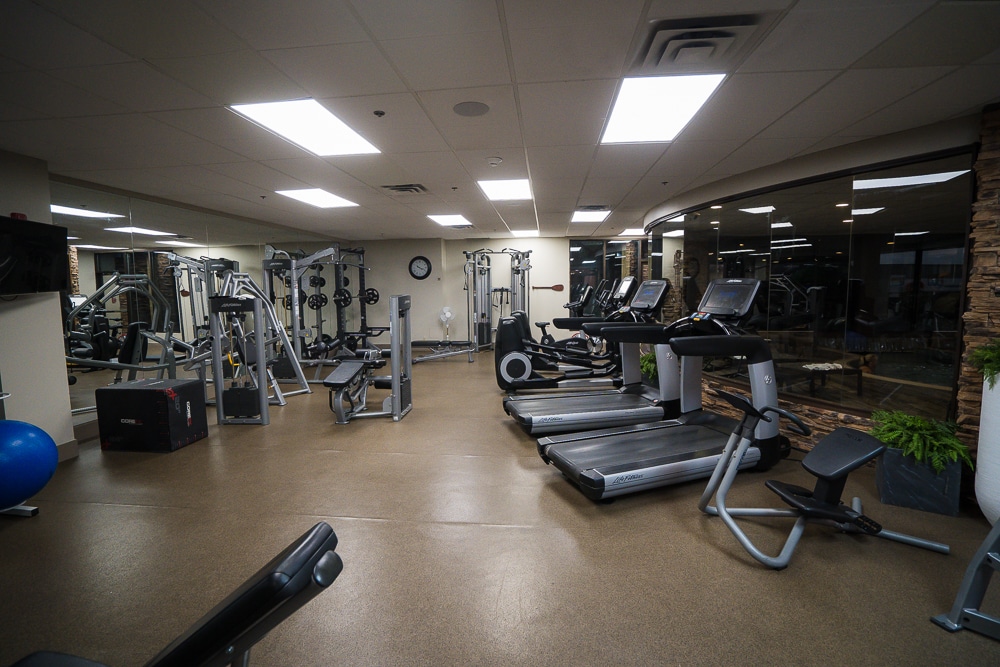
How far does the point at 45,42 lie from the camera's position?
6.77 ft

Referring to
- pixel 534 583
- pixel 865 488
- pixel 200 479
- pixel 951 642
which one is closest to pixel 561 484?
pixel 534 583

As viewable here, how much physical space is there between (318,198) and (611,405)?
4.51 metres

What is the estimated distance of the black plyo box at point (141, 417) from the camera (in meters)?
3.89

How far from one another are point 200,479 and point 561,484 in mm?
2749

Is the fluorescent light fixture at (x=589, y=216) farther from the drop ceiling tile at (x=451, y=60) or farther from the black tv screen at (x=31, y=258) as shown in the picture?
the black tv screen at (x=31, y=258)

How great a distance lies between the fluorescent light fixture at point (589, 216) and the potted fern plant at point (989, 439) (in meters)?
5.31

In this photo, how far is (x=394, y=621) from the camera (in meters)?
1.89

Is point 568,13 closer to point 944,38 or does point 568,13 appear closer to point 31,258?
point 944,38

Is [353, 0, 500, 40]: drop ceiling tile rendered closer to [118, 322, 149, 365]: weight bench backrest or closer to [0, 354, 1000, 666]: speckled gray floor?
[0, 354, 1000, 666]: speckled gray floor

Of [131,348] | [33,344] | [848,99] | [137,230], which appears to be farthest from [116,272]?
[848,99]

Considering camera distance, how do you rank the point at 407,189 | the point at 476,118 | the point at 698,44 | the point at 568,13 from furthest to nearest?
1. the point at 407,189
2. the point at 476,118
3. the point at 698,44
4. the point at 568,13

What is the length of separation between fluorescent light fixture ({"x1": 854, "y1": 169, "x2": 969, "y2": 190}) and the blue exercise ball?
638 cm

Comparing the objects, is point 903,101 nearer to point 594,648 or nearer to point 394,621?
point 594,648

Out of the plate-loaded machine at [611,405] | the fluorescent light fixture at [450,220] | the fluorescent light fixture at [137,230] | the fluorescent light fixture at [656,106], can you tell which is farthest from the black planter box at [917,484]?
the fluorescent light fixture at [137,230]
